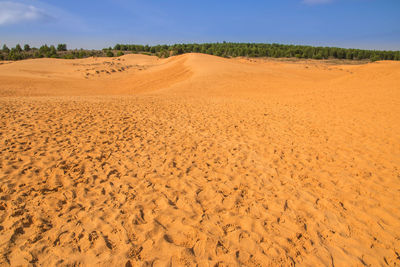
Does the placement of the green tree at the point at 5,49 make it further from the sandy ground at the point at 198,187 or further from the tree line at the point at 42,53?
the sandy ground at the point at 198,187

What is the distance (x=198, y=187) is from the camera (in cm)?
470

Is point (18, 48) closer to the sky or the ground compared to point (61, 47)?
closer to the ground

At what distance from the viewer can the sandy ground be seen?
3.19 meters

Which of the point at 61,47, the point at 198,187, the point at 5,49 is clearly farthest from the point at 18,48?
the point at 198,187

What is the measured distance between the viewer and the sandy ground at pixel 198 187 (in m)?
3.19

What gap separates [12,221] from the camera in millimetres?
3457

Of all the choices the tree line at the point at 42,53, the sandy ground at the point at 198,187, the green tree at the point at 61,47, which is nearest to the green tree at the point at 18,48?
the tree line at the point at 42,53

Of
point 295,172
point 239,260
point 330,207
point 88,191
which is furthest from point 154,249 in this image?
point 295,172

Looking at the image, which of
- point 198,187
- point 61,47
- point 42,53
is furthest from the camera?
point 61,47

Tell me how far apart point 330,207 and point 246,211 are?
153 cm

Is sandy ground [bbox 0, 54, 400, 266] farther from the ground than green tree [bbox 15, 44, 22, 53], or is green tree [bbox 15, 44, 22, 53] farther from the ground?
green tree [bbox 15, 44, 22, 53]

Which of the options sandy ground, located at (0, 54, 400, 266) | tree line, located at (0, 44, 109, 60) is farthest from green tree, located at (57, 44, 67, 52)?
sandy ground, located at (0, 54, 400, 266)

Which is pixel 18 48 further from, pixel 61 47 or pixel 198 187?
pixel 198 187

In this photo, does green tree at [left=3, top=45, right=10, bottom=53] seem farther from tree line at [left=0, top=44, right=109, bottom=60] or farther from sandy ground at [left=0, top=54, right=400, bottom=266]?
sandy ground at [left=0, top=54, right=400, bottom=266]
